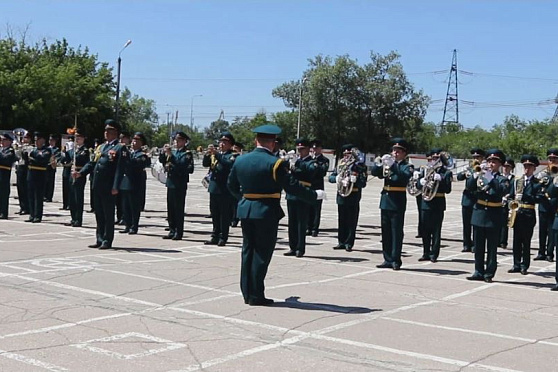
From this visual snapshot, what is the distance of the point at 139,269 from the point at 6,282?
2.03 m

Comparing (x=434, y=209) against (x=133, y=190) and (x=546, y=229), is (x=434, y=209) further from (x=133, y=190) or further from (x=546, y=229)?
(x=133, y=190)

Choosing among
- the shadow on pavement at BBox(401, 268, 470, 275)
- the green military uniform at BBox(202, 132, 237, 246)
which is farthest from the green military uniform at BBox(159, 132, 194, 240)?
the shadow on pavement at BBox(401, 268, 470, 275)

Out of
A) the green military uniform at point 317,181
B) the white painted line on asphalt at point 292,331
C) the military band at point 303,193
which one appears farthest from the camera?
the green military uniform at point 317,181

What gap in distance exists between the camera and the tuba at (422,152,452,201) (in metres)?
13.5

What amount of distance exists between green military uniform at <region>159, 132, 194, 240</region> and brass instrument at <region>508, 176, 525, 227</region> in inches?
237

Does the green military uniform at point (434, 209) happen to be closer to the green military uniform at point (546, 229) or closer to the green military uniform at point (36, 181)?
the green military uniform at point (546, 229)

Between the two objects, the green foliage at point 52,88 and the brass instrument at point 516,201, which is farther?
the green foliage at point 52,88

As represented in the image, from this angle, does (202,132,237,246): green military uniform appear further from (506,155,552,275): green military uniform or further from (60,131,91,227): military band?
(506,155,552,275): green military uniform

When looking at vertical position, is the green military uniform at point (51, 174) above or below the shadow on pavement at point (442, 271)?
above

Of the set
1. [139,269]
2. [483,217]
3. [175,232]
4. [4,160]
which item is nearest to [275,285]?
[139,269]

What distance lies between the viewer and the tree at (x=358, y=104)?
70.1 metres

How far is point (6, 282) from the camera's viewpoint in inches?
381

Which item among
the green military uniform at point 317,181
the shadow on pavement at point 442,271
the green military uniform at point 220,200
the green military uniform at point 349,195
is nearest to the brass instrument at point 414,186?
the green military uniform at point 349,195

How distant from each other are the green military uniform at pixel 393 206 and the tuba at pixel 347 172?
1.50 meters
